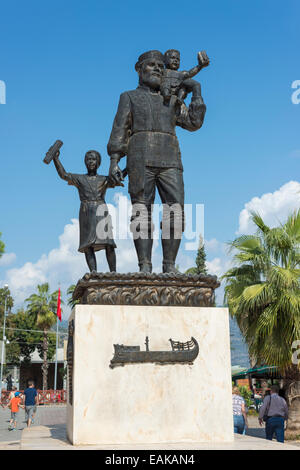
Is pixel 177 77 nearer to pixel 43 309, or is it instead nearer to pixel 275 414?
pixel 275 414

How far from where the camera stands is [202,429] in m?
5.21

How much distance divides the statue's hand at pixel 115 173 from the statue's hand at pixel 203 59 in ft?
5.49

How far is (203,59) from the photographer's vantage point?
668cm

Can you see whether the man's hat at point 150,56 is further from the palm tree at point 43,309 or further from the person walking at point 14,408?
the palm tree at point 43,309

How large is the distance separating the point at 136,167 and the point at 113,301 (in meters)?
1.68

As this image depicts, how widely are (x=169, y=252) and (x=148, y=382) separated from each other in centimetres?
156

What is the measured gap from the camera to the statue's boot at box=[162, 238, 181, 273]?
6.11 meters

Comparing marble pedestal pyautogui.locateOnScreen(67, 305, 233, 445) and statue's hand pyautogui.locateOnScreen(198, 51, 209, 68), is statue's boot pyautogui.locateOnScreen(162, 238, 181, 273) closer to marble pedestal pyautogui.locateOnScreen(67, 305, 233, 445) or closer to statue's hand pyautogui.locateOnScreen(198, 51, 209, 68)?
marble pedestal pyautogui.locateOnScreen(67, 305, 233, 445)

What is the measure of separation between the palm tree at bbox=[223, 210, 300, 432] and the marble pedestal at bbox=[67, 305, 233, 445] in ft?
22.0

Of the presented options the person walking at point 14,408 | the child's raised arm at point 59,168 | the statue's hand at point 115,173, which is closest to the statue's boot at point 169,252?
the statue's hand at point 115,173

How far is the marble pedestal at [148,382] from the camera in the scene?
198 inches

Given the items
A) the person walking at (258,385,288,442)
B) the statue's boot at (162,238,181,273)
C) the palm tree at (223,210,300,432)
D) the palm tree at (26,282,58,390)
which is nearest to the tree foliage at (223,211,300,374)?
the palm tree at (223,210,300,432)

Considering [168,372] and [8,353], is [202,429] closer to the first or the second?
[168,372]

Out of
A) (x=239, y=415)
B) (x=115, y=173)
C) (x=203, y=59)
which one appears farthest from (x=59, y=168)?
(x=239, y=415)
